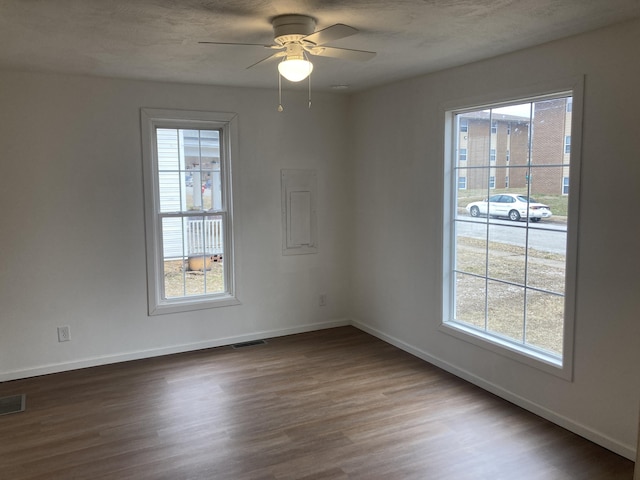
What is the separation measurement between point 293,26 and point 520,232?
2.02 m

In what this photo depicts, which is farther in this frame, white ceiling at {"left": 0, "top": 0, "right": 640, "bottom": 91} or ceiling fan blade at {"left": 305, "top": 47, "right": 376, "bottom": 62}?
ceiling fan blade at {"left": 305, "top": 47, "right": 376, "bottom": 62}

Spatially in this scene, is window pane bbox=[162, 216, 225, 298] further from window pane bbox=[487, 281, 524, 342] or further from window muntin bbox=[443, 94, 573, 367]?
window pane bbox=[487, 281, 524, 342]

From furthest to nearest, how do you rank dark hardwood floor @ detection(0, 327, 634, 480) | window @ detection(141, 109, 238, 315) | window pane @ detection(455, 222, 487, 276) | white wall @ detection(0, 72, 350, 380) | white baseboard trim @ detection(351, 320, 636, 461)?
window @ detection(141, 109, 238, 315) < white wall @ detection(0, 72, 350, 380) < window pane @ detection(455, 222, 487, 276) < white baseboard trim @ detection(351, 320, 636, 461) < dark hardwood floor @ detection(0, 327, 634, 480)

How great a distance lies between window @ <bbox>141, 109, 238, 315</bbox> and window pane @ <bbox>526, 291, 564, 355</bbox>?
2.67 meters

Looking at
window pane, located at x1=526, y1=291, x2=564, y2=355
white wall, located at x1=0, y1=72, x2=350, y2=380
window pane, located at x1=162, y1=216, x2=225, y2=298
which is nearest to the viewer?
window pane, located at x1=526, y1=291, x2=564, y2=355

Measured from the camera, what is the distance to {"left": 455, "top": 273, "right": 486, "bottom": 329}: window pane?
3.83 meters

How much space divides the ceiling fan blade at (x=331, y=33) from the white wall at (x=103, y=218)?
2.10 metres

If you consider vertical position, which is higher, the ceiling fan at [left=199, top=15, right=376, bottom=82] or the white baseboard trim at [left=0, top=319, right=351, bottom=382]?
the ceiling fan at [left=199, top=15, right=376, bottom=82]

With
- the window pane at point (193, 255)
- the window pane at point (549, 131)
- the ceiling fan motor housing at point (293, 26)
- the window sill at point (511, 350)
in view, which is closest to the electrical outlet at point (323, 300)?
the window pane at point (193, 255)

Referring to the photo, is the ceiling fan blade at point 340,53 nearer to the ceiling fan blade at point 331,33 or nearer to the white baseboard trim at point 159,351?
the ceiling fan blade at point 331,33

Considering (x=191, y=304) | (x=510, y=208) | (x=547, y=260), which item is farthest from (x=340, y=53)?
(x=191, y=304)

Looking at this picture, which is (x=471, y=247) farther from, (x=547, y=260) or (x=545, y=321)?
(x=545, y=321)

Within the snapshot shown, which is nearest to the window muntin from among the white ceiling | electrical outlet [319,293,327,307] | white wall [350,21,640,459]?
white wall [350,21,640,459]

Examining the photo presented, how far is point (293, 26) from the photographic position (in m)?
2.54
